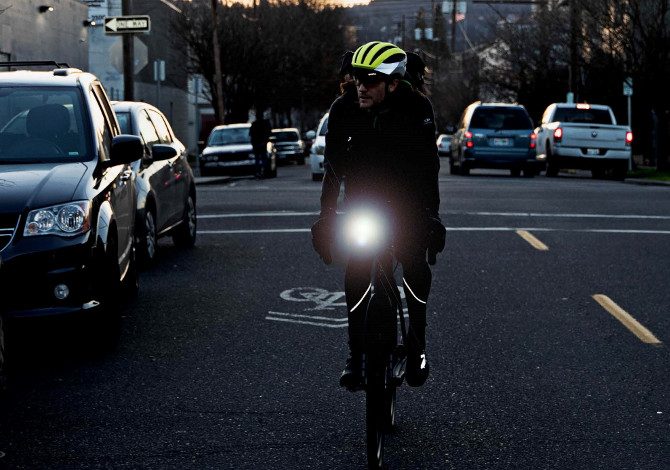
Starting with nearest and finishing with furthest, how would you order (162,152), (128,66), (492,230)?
(162,152) → (492,230) → (128,66)

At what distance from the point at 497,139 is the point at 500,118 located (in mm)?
835

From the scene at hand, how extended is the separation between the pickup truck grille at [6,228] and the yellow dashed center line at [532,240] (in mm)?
7975

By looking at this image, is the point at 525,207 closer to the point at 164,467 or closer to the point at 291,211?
the point at 291,211

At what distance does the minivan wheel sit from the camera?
605 inches

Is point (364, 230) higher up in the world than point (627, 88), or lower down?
lower down

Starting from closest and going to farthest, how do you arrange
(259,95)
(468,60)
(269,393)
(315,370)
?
1. (269,393)
2. (315,370)
3. (259,95)
4. (468,60)

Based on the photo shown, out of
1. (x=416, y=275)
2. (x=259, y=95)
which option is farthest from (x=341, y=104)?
(x=259, y=95)

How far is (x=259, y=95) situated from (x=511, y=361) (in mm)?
65104

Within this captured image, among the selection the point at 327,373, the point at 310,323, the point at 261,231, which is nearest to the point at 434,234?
the point at 327,373

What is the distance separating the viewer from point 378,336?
5629mm

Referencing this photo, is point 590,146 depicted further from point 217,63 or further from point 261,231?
point 217,63

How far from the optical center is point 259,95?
239 ft

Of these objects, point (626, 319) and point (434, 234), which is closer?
point (434, 234)

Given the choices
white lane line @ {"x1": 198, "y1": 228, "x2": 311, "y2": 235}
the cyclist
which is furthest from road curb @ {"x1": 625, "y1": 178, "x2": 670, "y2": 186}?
the cyclist
